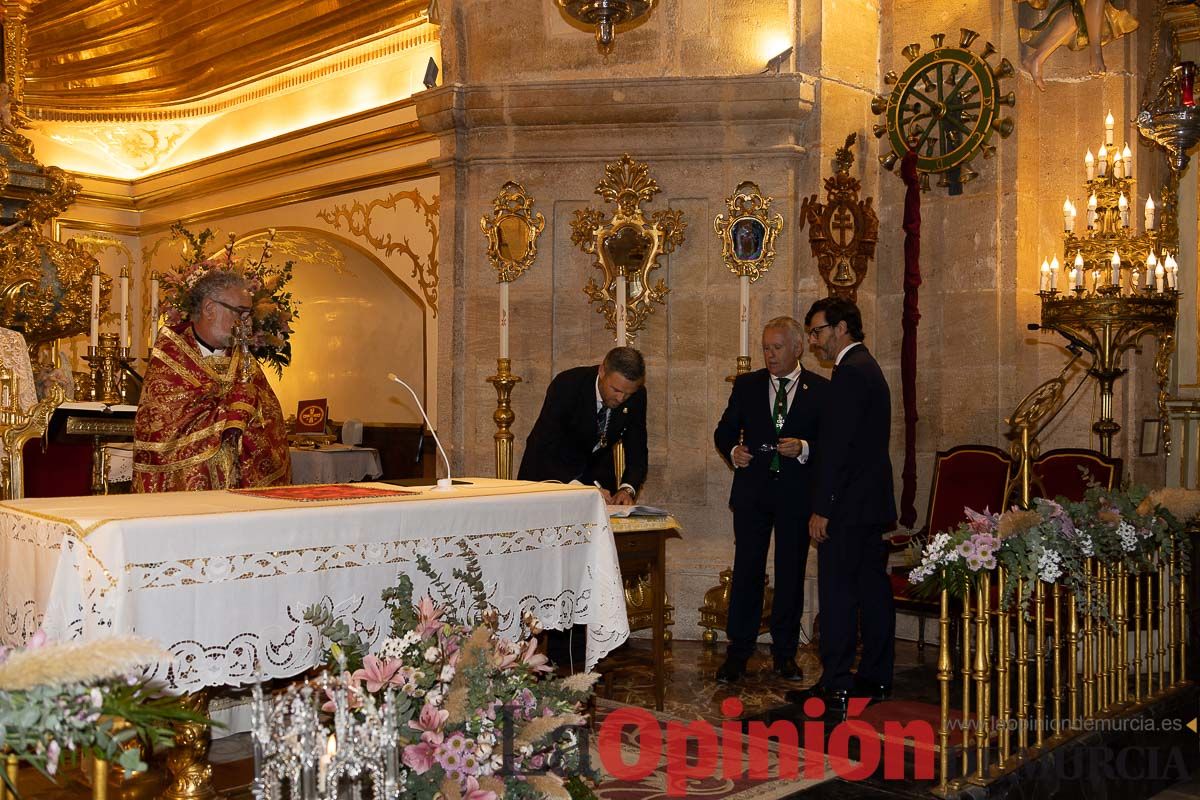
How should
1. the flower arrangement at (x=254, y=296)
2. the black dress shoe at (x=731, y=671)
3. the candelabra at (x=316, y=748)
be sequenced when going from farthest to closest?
1. the black dress shoe at (x=731, y=671)
2. the flower arrangement at (x=254, y=296)
3. the candelabra at (x=316, y=748)

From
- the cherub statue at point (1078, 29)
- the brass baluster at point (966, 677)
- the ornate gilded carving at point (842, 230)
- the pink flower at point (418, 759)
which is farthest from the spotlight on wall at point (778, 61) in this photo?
the pink flower at point (418, 759)

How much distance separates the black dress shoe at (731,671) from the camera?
6.06m

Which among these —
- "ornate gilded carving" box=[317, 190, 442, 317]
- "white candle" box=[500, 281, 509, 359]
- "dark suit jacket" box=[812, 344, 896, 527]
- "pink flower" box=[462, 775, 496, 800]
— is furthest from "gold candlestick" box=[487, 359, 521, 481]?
"pink flower" box=[462, 775, 496, 800]

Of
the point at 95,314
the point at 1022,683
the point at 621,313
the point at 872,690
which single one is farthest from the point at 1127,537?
the point at 95,314

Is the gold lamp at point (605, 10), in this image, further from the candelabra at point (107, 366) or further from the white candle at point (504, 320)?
the candelabra at point (107, 366)

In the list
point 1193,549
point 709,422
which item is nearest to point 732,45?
point 709,422

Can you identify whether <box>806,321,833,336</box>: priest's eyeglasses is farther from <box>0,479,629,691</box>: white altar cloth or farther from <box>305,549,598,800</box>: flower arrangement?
<box>305,549,598,800</box>: flower arrangement

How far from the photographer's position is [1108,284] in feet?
20.9

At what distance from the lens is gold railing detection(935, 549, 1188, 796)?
397cm

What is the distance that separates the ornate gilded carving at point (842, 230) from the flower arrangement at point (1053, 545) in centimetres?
276

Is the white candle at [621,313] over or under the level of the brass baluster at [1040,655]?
over

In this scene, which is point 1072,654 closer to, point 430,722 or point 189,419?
point 430,722

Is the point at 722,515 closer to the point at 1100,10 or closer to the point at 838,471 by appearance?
the point at 838,471

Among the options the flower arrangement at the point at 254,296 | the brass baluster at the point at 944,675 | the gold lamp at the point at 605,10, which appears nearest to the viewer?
the brass baluster at the point at 944,675
